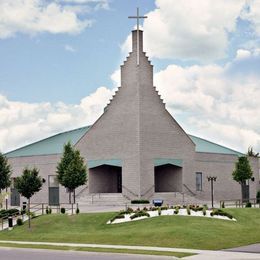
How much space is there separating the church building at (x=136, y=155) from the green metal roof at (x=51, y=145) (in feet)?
2.20

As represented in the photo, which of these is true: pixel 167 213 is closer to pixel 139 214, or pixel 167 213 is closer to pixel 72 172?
pixel 139 214

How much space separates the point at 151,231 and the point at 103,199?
32.1 metres

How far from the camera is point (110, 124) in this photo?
238ft

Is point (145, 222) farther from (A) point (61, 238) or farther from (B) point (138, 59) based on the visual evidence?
(B) point (138, 59)

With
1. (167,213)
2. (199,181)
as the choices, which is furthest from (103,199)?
(167,213)

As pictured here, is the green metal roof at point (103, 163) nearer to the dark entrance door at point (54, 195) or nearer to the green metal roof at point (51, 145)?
the green metal roof at point (51, 145)

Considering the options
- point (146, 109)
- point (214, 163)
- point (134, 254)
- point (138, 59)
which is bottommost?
point (134, 254)

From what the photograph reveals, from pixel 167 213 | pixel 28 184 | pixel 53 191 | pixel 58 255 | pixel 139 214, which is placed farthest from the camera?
pixel 53 191

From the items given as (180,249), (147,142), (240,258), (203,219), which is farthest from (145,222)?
(147,142)

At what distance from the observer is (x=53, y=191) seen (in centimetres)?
7594

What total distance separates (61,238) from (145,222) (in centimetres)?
741

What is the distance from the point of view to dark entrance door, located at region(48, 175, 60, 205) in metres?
75.0

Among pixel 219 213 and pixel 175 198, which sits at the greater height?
pixel 175 198

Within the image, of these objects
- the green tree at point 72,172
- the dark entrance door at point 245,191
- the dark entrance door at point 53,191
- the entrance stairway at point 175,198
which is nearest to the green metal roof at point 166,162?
the entrance stairway at point 175,198
